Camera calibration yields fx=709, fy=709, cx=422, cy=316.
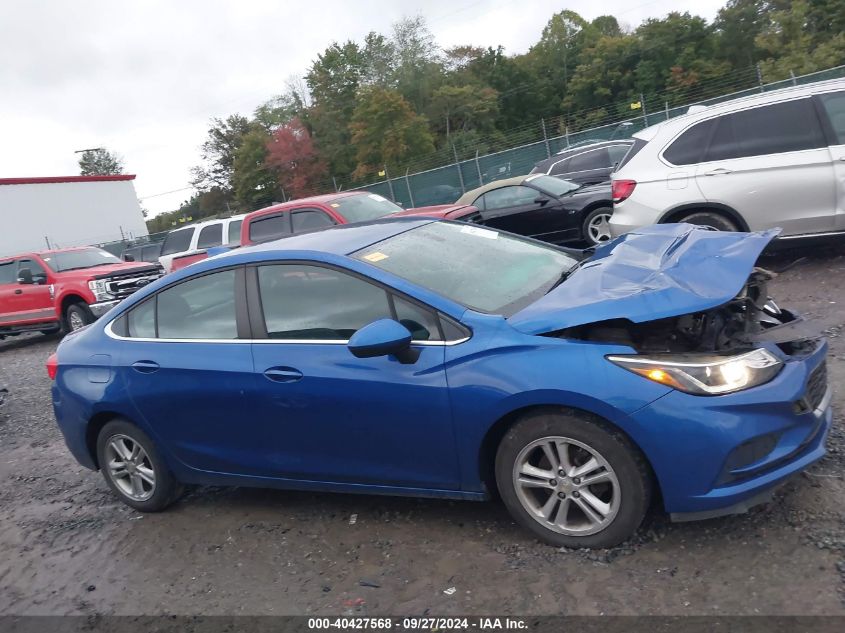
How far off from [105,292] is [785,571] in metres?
12.2

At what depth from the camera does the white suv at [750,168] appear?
6.77 m

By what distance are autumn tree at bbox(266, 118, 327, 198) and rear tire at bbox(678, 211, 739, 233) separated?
5128 centimetres

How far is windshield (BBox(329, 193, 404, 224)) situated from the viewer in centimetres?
1098

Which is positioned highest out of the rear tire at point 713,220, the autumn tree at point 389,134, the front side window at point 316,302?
the autumn tree at point 389,134

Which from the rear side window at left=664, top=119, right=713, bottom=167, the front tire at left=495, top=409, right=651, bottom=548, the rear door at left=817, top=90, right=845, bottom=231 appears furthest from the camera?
the rear side window at left=664, top=119, right=713, bottom=167

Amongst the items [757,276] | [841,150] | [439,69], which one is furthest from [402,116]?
[757,276]

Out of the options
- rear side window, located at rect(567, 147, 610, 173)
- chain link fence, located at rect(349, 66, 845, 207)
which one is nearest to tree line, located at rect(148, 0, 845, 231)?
chain link fence, located at rect(349, 66, 845, 207)

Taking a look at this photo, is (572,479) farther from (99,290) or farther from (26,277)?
(26,277)

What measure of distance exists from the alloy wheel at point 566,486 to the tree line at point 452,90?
126 feet

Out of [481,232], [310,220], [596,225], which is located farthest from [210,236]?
[481,232]

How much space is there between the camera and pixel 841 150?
21.8ft

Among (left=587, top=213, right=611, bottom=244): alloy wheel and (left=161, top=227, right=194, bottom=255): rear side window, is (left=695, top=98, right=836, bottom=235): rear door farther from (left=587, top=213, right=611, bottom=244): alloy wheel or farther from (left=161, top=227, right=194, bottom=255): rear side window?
(left=161, top=227, right=194, bottom=255): rear side window

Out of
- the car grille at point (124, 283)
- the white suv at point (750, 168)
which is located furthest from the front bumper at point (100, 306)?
the white suv at point (750, 168)

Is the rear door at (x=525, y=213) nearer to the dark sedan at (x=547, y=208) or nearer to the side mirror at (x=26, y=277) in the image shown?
the dark sedan at (x=547, y=208)
